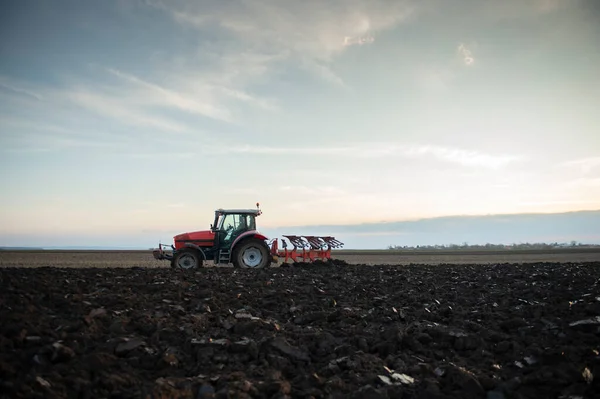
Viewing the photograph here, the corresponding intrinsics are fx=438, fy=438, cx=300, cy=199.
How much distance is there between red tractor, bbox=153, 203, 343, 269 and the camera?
2095 centimetres

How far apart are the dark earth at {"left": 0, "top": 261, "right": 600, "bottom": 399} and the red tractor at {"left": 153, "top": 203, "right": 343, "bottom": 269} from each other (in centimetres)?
867

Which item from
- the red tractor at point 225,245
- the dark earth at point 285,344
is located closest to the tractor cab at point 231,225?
the red tractor at point 225,245

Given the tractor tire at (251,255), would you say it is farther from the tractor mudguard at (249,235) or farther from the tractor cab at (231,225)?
the tractor cab at (231,225)

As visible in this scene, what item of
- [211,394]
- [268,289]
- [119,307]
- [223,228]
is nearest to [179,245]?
[223,228]

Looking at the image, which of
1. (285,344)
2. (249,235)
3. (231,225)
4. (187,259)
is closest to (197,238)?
(187,259)

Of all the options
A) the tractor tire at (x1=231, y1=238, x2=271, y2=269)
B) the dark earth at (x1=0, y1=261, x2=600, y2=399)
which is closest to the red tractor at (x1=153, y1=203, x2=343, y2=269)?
the tractor tire at (x1=231, y1=238, x2=271, y2=269)

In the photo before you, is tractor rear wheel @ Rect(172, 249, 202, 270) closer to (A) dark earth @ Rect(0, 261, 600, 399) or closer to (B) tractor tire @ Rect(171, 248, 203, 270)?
(B) tractor tire @ Rect(171, 248, 203, 270)

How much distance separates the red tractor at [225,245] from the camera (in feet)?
68.7

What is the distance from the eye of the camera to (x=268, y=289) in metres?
13.0

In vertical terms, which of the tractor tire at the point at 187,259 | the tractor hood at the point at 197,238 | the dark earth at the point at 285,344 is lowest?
the dark earth at the point at 285,344

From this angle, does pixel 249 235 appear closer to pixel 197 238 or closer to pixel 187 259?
pixel 197 238

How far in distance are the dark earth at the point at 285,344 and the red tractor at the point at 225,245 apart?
28.4 ft

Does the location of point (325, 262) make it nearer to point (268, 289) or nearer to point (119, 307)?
point (268, 289)

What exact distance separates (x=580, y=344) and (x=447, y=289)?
684 cm
